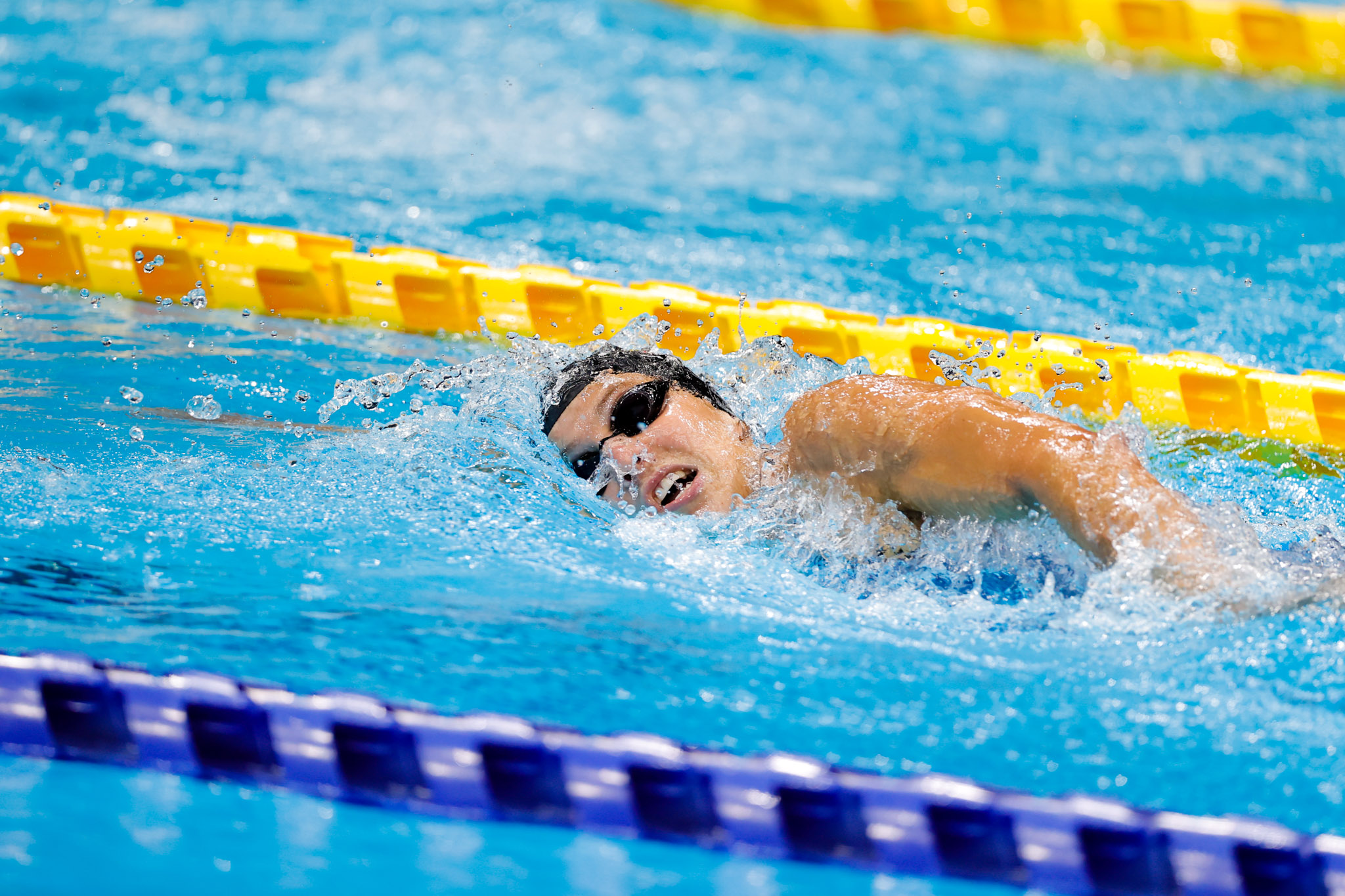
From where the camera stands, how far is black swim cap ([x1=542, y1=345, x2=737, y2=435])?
7.70 feet

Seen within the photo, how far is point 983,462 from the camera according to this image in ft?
5.79

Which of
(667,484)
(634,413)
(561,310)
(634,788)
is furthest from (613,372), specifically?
(561,310)

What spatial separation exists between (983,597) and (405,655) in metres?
0.89

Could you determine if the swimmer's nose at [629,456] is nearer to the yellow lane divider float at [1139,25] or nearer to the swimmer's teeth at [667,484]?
the swimmer's teeth at [667,484]

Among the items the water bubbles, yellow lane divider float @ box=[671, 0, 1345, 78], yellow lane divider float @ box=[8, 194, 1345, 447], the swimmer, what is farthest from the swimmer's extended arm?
yellow lane divider float @ box=[671, 0, 1345, 78]

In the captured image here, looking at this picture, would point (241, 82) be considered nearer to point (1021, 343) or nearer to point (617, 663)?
point (1021, 343)

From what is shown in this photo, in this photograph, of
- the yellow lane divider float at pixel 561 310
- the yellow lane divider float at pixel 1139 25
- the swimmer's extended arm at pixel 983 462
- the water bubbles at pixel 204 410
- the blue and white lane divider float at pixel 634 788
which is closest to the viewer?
the blue and white lane divider float at pixel 634 788

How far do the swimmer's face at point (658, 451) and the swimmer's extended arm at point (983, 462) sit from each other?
7.9 inches

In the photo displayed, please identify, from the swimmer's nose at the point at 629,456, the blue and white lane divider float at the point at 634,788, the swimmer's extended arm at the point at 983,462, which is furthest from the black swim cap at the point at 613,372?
the blue and white lane divider float at the point at 634,788

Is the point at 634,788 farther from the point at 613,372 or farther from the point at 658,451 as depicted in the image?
the point at 613,372

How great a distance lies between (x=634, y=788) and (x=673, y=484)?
74cm

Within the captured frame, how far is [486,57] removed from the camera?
18.7 feet

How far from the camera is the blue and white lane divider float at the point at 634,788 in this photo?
1458mm

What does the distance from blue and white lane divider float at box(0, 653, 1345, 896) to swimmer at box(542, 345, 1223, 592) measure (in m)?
0.37
